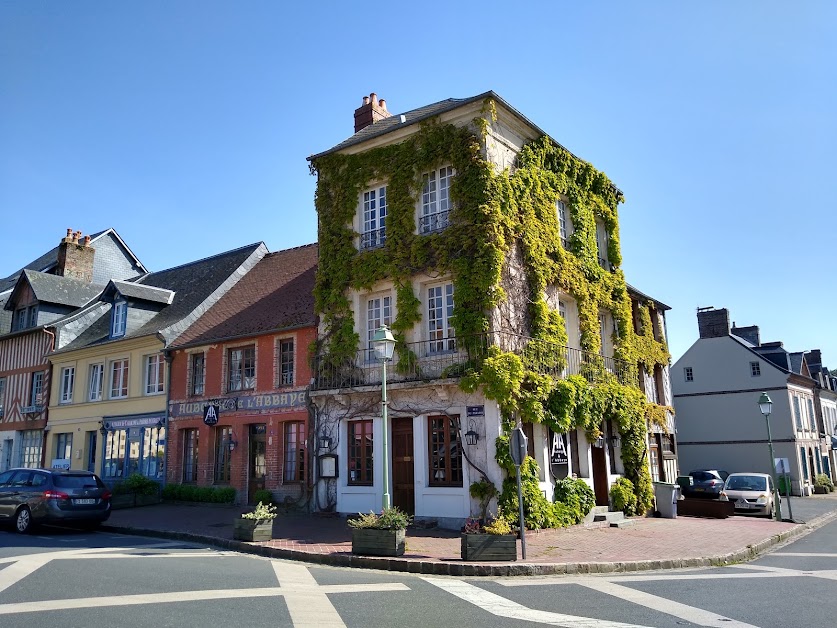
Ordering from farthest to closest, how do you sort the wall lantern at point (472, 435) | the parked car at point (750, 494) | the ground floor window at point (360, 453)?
the parked car at point (750, 494) → the ground floor window at point (360, 453) → the wall lantern at point (472, 435)

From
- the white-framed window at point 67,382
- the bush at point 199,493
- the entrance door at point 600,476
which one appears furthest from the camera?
the white-framed window at point 67,382

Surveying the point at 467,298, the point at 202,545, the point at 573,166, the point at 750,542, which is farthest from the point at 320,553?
the point at 573,166

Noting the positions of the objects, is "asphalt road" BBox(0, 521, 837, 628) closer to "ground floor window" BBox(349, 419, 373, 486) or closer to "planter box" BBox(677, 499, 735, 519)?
"ground floor window" BBox(349, 419, 373, 486)

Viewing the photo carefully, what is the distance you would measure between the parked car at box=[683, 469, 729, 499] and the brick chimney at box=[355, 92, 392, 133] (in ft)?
56.0

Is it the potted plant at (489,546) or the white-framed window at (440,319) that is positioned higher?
the white-framed window at (440,319)

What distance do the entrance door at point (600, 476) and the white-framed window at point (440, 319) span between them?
568 cm

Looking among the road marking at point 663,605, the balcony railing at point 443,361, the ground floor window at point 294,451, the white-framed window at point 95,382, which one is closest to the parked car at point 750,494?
the balcony railing at point 443,361

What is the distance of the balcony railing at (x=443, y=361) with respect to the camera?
14891mm

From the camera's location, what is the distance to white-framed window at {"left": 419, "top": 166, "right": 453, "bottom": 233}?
645 inches

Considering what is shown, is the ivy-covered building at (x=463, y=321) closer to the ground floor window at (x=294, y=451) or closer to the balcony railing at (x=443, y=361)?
the balcony railing at (x=443, y=361)

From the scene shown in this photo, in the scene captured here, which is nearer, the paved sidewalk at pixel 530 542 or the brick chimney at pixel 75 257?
the paved sidewalk at pixel 530 542

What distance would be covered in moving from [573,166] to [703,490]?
41.5 ft

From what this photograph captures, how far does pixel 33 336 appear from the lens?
90.7ft

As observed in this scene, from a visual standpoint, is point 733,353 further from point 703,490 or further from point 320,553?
point 320,553
